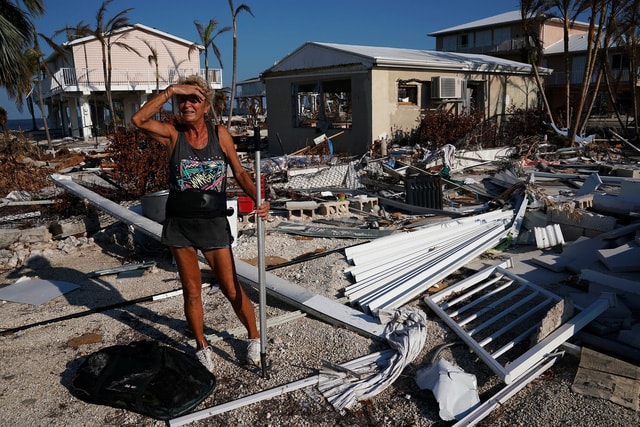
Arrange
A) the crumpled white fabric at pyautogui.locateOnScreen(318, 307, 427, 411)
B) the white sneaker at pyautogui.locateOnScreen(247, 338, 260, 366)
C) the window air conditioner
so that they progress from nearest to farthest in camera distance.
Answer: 1. the crumpled white fabric at pyautogui.locateOnScreen(318, 307, 427, 411)
2. the white sneaker at pyautogui.locateOnScreen(247, 338, 260, 366)
3. the window air conditioner

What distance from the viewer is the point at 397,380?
341 cm

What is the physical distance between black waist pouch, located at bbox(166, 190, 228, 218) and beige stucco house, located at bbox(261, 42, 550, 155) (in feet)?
39.1

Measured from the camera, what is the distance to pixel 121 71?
31.0 metres

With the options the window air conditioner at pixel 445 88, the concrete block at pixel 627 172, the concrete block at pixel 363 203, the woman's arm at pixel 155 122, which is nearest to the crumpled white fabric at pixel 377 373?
the woman's arm at pixel 155 122

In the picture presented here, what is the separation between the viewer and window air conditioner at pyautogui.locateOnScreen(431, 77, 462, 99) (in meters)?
15.9

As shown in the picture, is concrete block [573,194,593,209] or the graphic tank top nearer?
the graphic tank top

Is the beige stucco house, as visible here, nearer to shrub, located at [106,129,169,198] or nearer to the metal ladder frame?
shrub, located at [106,129,169,198]

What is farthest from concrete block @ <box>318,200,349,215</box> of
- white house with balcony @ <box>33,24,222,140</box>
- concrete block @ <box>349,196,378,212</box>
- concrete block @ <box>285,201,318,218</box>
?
white house with balcony @ <box>33,24,222,140</box>

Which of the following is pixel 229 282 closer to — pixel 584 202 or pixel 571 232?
pixel 571 232

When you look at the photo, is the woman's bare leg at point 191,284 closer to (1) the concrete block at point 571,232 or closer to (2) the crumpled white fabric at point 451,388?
(2) the crumpled white fabric at point 451,388

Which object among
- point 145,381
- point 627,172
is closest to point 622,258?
point 145,381

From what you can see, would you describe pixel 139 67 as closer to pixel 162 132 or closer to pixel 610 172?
pixel 610 172

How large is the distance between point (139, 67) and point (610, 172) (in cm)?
2972

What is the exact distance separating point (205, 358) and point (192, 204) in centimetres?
107
